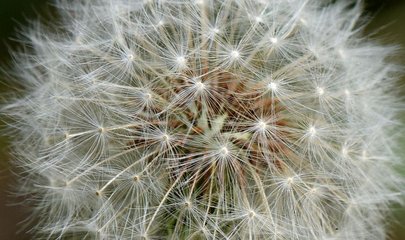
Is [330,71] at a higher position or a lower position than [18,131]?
higher

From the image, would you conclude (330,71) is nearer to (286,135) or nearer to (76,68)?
(286,135)

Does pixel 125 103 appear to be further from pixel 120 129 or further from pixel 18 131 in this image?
pixel 18 131

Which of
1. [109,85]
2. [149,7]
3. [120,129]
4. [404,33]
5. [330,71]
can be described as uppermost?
[404,33]

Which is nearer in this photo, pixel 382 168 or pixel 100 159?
pixel 100 159

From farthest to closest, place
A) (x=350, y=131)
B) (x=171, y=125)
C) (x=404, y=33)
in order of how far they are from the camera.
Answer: (x=404, y=33) < (x=350, y=131) < (x=171, y=125)

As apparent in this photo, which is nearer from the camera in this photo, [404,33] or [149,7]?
[149,7]

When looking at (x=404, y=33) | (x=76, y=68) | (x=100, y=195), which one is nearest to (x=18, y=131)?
(x=76, y=68)

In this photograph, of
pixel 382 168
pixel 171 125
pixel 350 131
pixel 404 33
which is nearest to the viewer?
pixel 171 125

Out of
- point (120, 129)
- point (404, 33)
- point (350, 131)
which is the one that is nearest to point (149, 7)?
point (120, 129)

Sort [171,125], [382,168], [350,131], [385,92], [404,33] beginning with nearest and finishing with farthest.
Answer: [171,125]
[350,131]
[382,168]
[385,92]
[404,33]
